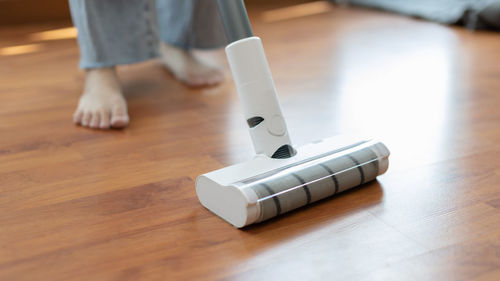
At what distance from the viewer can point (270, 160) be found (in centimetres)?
80

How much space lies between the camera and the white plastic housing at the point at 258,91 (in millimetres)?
800

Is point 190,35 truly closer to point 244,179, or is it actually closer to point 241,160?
point 241,160

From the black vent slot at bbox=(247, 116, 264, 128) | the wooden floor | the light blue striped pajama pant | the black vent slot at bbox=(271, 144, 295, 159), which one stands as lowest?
the wooden floor

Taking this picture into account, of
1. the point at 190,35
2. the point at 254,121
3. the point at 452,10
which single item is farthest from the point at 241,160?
the point at 452,10

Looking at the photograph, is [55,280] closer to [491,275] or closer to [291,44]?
[491,275]

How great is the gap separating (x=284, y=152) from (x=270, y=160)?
2 cm

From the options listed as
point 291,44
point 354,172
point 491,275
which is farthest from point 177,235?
point 291,44

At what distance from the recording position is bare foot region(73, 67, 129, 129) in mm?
1152

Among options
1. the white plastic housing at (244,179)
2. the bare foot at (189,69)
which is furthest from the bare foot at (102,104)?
the white plastic housing at (244,179)

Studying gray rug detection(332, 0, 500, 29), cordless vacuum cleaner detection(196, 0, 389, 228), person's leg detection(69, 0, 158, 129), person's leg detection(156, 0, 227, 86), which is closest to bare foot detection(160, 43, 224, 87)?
person's leg detection(156, 0, 227, 86)

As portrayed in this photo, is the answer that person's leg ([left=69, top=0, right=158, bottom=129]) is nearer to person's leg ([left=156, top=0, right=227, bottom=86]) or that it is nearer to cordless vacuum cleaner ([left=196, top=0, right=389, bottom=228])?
person's leg ([left=156, top=0, right=227, bottom=86])

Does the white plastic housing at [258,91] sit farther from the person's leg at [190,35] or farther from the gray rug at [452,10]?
the gray rug at [452,10]

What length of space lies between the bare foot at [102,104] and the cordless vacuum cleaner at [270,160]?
42 cm

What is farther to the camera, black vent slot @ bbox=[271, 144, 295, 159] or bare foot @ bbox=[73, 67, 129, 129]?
bare foot @ bbox=[73, 67, 129, 129]
